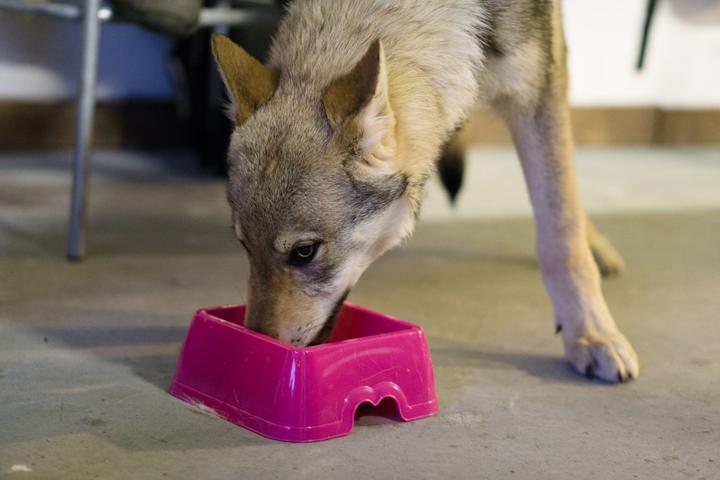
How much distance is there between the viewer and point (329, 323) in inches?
73.1

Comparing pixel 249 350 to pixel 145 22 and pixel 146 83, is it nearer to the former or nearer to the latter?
pixel 145 22

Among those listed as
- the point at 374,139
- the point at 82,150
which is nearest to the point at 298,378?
the point at 374,139

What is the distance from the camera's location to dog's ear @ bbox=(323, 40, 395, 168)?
1.65 m

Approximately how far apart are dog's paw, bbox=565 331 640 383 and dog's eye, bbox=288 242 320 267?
2.11 ft

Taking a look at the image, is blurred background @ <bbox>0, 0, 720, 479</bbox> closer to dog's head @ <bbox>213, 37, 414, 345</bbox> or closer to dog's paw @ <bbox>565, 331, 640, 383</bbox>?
dog's paw @ <bbox>565, 331, 640, 383</bbox>

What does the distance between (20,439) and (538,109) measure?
1319 mm

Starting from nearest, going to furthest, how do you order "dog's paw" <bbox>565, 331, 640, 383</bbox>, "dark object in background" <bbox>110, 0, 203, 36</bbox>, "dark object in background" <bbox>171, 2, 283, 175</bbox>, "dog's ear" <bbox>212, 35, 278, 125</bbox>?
"dog's ear" <bbox>212, 35, 278, 125</bbox>, "dog's paw" <bbox>565, 331, 640, 383</bbox>, "dark object in background" <bbox>110, 0, 203, 36</bbox>, "dark object in background" <bbox>171, 2, 283, 175</bbox>

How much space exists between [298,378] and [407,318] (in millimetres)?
752

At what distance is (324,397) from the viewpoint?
1638mm

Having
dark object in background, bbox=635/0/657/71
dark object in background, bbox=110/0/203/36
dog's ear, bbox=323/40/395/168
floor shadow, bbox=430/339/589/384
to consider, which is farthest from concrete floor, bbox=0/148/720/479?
dark object in background, bbox=635/0/657/71

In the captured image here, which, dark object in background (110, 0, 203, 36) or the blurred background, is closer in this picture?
the blurred background

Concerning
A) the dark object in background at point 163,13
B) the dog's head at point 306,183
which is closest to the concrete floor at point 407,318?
the dog's head at point 306,183

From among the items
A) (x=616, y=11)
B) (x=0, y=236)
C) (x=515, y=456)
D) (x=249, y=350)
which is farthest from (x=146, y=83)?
(x=515, y=456)

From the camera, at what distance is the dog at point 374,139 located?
1.73 metres
